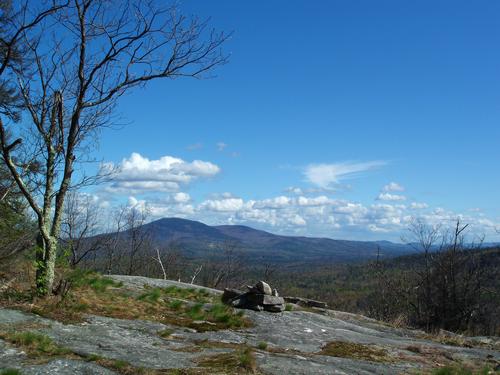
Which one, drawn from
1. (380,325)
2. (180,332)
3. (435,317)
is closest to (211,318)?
(180,332)

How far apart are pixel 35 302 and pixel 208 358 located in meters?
5.41

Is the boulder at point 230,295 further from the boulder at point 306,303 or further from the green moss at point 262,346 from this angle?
the green moss at point 262,346

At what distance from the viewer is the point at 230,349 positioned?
36.5 ft

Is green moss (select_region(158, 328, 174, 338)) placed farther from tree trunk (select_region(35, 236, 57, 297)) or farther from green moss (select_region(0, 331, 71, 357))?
tree trunk (select_region(35, 236, 57, 297))

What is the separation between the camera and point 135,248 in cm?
5794

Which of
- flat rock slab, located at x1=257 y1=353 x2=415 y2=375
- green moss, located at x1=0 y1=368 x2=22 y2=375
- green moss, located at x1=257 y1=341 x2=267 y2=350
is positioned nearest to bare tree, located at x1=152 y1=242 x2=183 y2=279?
green moss, located at x1=257 y1=341 x2=267 y2=350

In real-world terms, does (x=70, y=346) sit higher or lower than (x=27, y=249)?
lower

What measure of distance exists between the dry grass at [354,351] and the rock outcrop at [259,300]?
361cm

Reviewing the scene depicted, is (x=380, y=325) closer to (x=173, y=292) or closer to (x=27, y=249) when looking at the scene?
(x=173, y=292)

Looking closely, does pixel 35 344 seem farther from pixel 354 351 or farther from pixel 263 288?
pixel 263 288

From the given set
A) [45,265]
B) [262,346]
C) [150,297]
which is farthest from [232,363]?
[150,297]

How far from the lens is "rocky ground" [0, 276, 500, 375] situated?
8570 millimetres

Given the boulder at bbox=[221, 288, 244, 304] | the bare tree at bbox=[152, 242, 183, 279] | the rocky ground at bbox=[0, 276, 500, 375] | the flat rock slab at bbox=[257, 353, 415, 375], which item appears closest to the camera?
the rocky ground at bbox=[0, 276, 500, 375]

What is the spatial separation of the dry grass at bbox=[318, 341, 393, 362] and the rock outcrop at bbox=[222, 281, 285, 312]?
3606 mm
